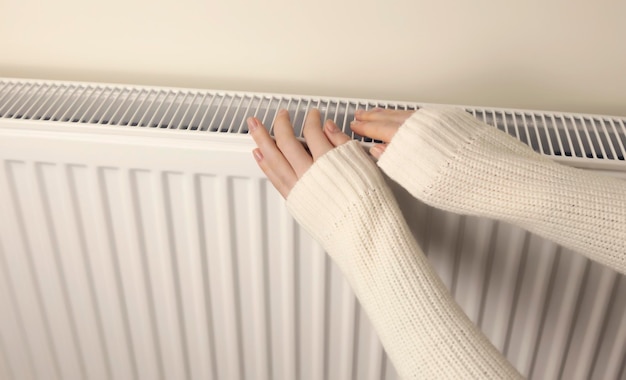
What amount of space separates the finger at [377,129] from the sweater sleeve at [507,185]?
0.07ft

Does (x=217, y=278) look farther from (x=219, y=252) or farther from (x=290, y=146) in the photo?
(x=290, y=146)

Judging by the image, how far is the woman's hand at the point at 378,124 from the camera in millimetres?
549

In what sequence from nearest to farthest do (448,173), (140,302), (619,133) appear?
(448,173) → (619,133) → (140,302)

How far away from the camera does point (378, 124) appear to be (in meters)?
0.56

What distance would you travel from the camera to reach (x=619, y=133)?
0.62 metres

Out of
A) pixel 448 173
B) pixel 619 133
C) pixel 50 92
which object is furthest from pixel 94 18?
pixel 619 133

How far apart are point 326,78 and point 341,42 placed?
1.7 inches

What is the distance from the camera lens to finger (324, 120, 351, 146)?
22.2 inches

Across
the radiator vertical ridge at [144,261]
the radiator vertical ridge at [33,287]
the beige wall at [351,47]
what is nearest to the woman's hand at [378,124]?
the beige wall at [351,47]

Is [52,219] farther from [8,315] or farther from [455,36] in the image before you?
[455,36]

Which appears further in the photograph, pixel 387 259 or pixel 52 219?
pixel 52 219

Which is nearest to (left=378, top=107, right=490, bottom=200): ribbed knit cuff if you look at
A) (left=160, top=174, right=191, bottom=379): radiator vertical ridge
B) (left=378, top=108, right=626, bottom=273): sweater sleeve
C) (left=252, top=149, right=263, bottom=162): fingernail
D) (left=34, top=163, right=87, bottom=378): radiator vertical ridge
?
(left=378, top=108, right=626, bottom=273): sweater sleeve

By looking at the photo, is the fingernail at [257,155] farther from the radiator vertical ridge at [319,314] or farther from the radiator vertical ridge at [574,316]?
the radiator vertical ridge at [574,316]

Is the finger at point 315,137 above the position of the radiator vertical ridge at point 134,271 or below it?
above
